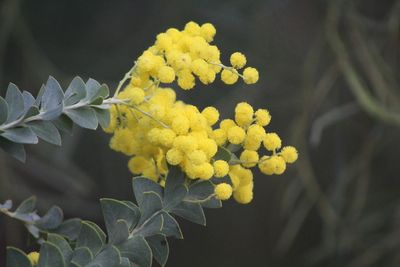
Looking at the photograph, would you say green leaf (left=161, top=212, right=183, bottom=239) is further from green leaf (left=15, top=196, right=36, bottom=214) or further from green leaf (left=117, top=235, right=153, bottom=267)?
green leaf (left=15, top=196, right=36, bottom=214)

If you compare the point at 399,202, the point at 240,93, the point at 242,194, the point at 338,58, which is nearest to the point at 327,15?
the point at 338,58

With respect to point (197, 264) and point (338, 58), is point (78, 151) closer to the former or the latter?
point (197, 264)

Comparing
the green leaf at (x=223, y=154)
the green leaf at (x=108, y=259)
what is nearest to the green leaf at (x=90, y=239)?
the green leaf at (x=108, y=259)

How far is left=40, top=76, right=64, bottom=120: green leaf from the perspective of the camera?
1.60 ft

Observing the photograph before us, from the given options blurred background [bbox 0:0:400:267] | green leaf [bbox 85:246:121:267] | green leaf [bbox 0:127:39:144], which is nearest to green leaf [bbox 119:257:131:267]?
green leaf [bbox 85:246:121:267]

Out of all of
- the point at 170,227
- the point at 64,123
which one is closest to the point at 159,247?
the point at 170,227

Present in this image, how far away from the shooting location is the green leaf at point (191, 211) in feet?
A: 1.66

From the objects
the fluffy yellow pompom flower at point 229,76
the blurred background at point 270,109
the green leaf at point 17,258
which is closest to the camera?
the green leaf at point 17,258

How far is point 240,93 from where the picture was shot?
153cm

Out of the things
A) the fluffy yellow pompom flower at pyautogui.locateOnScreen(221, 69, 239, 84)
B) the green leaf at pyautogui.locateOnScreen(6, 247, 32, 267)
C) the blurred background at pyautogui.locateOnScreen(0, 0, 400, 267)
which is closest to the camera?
the green leaf at pyautogui.locateOnScreen(6, 247, 32, 267)

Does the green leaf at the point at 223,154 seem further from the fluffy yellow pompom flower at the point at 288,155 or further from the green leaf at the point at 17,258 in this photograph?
the green leaf at the point at 17,258

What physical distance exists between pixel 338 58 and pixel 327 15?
12cm

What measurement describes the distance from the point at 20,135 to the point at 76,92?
0.05m

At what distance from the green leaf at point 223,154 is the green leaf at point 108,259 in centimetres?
11
